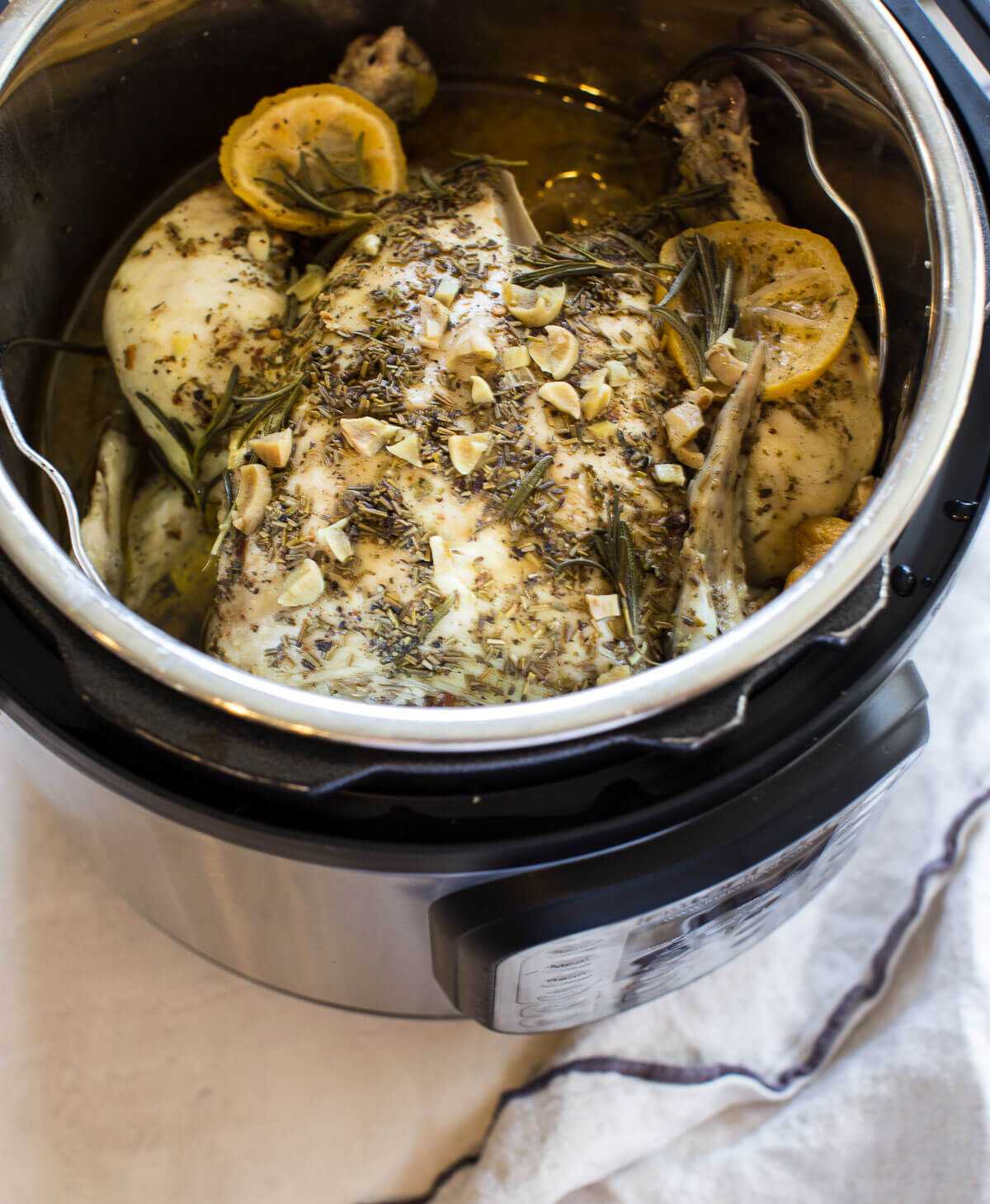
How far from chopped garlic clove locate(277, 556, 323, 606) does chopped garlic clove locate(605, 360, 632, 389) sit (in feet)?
1.16

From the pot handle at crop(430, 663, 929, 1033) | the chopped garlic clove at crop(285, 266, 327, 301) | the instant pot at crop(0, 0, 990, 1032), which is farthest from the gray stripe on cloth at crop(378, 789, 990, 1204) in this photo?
the chopped garlic clove at crop(285, 266, 327, 301)

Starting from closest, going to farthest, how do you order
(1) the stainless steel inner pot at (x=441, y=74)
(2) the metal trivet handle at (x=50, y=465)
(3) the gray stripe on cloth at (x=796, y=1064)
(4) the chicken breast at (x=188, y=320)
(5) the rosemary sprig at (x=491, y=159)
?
(1) the stainless steel inner pot at (x=441, y=74) < (2) the metal trivet handle at (x=50, y=465) < (4) the chicken breast at (x=188, y=320) < (3) the gray stripe on cloth at (x=796, y=1064) < (5) the rosemary sprig at (x=491, y=159)

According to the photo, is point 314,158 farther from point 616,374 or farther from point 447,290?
point 616,374

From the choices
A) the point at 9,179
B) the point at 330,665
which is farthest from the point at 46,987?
the point at 9,179

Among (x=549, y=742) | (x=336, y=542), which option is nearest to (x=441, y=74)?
(x=336, y=542)

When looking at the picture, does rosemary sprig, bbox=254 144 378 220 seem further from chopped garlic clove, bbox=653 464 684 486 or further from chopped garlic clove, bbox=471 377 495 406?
chopped garlic clove, bbox=653 464 684 486

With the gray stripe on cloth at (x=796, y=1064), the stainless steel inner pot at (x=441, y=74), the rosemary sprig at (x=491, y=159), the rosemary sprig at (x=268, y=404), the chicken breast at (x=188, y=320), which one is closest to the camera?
the stainless steel inner pot at (x=441, y=74)

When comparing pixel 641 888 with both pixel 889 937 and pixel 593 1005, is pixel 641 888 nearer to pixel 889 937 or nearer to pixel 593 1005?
pixel 593 1005

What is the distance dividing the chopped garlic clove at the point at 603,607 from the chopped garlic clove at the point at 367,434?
0.24 meters

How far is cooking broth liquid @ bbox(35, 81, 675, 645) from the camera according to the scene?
125 centimetres

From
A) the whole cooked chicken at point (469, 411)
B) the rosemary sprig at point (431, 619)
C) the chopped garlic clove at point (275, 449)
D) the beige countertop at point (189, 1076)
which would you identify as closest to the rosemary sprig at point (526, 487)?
the whole cooked chicken at point (469, 411)

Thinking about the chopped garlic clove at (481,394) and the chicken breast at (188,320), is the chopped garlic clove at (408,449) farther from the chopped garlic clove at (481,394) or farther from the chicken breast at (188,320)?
the chicken breast at (188,320)

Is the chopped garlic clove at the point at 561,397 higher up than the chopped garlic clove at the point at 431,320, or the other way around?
the chopped garlic clove at the point at 431,320

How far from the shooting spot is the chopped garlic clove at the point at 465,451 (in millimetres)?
924
